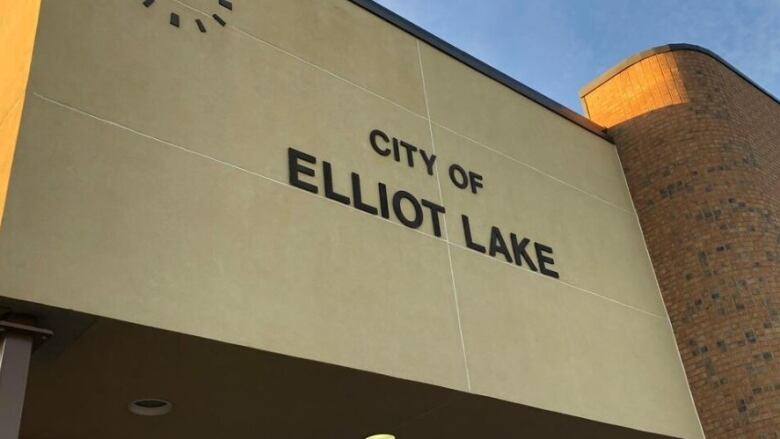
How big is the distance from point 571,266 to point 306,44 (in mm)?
3894

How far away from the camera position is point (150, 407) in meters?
6.97

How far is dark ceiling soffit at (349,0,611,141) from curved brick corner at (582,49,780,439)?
2.73 feet

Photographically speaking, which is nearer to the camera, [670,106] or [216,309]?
[216,309]

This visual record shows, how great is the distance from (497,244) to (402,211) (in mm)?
1329

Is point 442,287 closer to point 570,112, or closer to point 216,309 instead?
point 216,309

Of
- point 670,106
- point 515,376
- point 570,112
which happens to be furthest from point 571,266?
point 670,106

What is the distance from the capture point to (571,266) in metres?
9.59

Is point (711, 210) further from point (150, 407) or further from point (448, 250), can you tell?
point (150, 407)

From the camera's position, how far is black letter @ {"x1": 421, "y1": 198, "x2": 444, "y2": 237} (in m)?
8.26

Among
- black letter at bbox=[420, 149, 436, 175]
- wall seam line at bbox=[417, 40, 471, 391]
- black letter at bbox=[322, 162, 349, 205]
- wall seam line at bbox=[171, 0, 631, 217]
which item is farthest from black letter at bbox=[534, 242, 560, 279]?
black letter at bbox=[322, 162, 349, 205]

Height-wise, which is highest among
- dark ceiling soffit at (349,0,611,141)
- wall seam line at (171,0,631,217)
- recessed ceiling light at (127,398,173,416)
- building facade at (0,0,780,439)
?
dark ceiling soffit at (349,0,611,141)

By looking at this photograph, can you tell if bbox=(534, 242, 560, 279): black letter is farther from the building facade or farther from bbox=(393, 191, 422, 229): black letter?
bbox=(393, 191, 422, 229): black letter

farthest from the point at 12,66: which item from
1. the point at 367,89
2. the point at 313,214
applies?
the point at 367,89

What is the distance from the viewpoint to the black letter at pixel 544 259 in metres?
9.18
